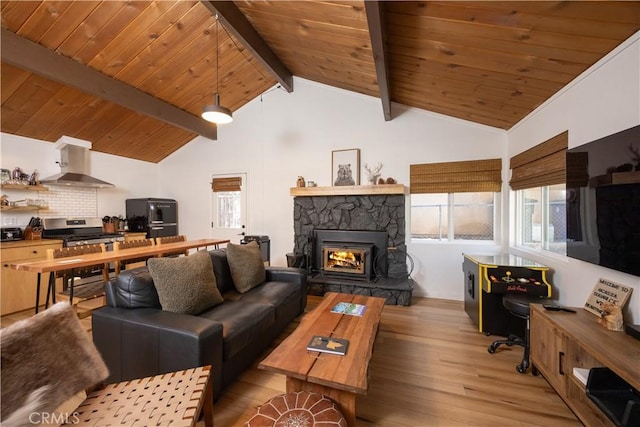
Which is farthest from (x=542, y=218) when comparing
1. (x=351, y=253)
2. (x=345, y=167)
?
(x=345, y=167)

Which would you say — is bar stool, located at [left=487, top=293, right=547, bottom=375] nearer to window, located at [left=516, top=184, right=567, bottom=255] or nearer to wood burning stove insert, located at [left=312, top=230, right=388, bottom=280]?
window, located at [left=516, top=184, right=567, bottom=255]

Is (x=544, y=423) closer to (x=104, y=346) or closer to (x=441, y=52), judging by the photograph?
(x=441, y=52)

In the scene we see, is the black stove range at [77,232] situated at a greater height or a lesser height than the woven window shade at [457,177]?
lesser

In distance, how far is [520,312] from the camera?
7.04ft

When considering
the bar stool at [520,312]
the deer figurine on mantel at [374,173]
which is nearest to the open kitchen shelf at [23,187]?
the deer figurine on mantel at [374,173]

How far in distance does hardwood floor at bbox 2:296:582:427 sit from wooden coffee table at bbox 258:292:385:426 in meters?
0.40

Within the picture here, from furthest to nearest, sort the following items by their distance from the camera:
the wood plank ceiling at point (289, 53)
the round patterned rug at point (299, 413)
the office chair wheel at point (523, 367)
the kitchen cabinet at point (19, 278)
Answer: the kitchen cabinet at point (19, 278), the office chair wheel at point (523, 367), the wood plank ceiling at point (289, 53), the round patterned rug at point (299, 413)

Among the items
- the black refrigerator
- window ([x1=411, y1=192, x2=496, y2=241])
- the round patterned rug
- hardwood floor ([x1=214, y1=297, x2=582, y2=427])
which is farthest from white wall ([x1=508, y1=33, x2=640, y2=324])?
the black refrigerator

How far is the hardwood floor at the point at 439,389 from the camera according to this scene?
5.22ft

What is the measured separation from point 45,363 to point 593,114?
3518mm

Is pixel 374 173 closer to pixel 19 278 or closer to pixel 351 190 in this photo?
pixel 351 190

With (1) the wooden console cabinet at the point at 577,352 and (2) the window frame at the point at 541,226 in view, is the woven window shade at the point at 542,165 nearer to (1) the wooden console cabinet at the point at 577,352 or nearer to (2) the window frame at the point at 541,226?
(2) the window frame at the point at 541,226

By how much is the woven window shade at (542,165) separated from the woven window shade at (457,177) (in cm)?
24

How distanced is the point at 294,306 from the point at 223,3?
129 inches
